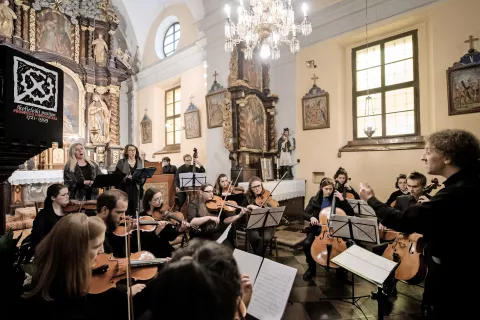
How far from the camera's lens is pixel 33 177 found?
6672 mm

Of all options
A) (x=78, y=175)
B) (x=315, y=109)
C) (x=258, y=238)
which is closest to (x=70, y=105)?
(x=78, y=175)

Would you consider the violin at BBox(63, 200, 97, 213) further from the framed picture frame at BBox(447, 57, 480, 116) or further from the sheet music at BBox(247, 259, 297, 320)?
the framed picture frame at BBox(447, 57, 480, 116)

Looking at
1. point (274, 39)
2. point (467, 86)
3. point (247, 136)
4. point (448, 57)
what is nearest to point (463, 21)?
point (448, 57)

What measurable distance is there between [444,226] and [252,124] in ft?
19.2

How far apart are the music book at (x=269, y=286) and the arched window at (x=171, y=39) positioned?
395 inches

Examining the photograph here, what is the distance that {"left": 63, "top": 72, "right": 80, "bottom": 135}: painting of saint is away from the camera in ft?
28.0

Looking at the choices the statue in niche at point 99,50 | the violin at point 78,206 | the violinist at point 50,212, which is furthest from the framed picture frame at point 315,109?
the statue in niche at point 99,50

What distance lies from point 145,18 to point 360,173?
972cm

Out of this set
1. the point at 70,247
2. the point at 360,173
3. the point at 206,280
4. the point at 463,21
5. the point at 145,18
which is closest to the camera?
the point at 206,280

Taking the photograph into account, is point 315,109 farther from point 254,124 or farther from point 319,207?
point 319,207

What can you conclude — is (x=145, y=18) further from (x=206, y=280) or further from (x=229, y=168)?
(x=206, y=280)

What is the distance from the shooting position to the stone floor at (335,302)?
8.60 feet

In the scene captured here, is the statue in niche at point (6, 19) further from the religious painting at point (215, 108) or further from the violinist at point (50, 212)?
the violinist at point (50, 212)

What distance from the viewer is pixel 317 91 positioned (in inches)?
282
